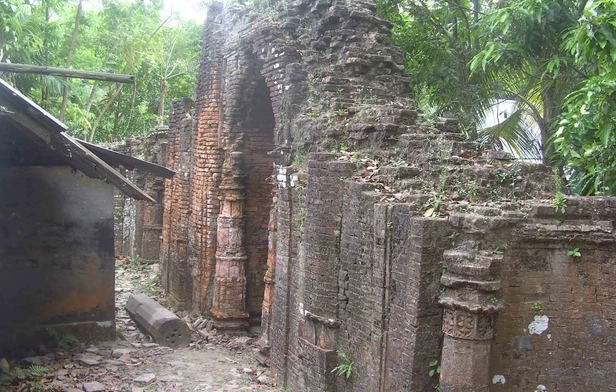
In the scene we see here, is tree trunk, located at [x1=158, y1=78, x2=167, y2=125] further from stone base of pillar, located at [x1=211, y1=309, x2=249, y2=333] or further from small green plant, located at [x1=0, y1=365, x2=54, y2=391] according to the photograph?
small green plant, located at [x1=0, y1=365, x2=54, y2=391]

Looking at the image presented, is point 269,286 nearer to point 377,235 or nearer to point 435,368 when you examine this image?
point 377,235

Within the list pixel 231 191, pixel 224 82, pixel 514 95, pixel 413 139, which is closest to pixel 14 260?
pixel 231 191

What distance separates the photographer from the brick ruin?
4.96 m

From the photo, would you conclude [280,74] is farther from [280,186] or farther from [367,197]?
[367,197]

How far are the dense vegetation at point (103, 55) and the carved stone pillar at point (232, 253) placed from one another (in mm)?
6893

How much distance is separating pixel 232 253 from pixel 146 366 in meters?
2.45

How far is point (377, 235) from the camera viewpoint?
564 cm

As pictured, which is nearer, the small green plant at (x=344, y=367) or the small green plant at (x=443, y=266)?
the small green plant at (x=443, y=266)

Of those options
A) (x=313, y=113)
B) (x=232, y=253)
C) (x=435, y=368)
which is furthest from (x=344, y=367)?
(x=232, y=253)

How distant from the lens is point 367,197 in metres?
5.90

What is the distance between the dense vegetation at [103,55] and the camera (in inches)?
598

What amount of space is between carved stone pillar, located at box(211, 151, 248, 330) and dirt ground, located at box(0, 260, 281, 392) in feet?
1.41

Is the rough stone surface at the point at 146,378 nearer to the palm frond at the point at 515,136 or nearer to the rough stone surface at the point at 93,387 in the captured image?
the rough stone surface at the point at 93,387

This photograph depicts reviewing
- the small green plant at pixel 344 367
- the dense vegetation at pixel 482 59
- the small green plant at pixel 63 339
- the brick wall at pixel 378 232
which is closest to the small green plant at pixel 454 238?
the brick wall at pixel 378 232
